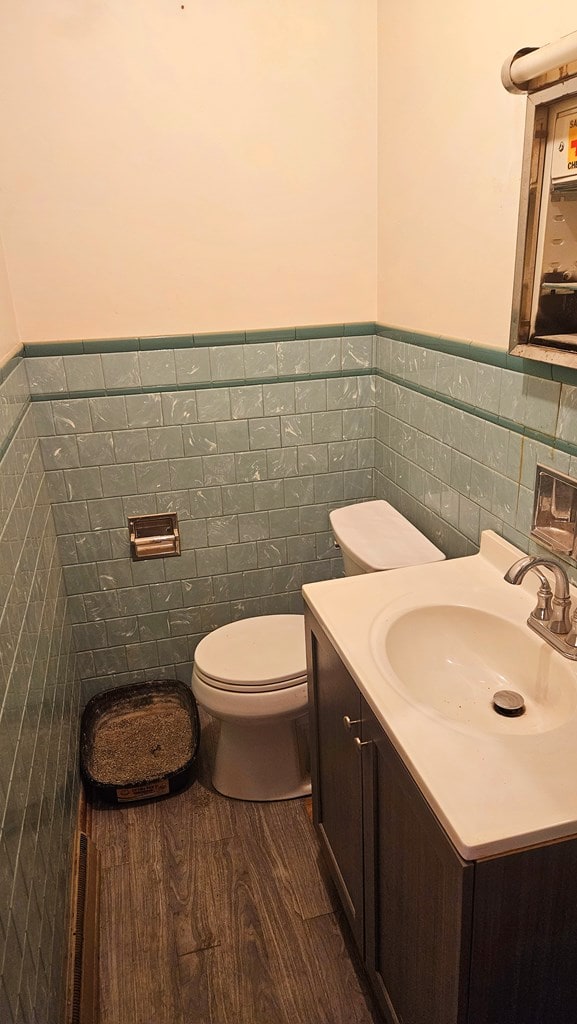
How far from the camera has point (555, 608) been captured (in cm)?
122

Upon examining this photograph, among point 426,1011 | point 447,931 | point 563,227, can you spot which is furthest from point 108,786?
point 563,227

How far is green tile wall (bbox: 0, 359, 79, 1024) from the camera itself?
41.9 inches

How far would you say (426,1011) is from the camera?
1073mm

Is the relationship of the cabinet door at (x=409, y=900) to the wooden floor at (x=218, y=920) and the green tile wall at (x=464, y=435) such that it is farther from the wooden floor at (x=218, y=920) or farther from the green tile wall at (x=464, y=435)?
the green tile wall at (x=464, y=435)

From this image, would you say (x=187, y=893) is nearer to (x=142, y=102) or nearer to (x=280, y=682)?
(x=280, y=682)

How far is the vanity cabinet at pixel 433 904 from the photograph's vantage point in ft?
2.86

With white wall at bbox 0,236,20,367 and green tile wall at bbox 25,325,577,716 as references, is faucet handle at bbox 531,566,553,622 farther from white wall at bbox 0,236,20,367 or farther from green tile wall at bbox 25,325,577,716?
white wall at bbox 0,236,20,367

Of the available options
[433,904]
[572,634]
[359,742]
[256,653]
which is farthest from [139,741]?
[572,634]

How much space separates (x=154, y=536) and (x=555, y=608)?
1419mm

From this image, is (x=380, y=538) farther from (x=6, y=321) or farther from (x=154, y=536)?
(x=6, y=321)

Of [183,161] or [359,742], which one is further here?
[183,161]

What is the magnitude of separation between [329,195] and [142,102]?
0.60 meters

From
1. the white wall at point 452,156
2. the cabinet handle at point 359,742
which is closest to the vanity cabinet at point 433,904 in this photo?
the cabinet handle at point 359,742

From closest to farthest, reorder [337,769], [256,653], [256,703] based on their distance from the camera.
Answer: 1. [337,769]
2. [256,703]
3. [256,653]
